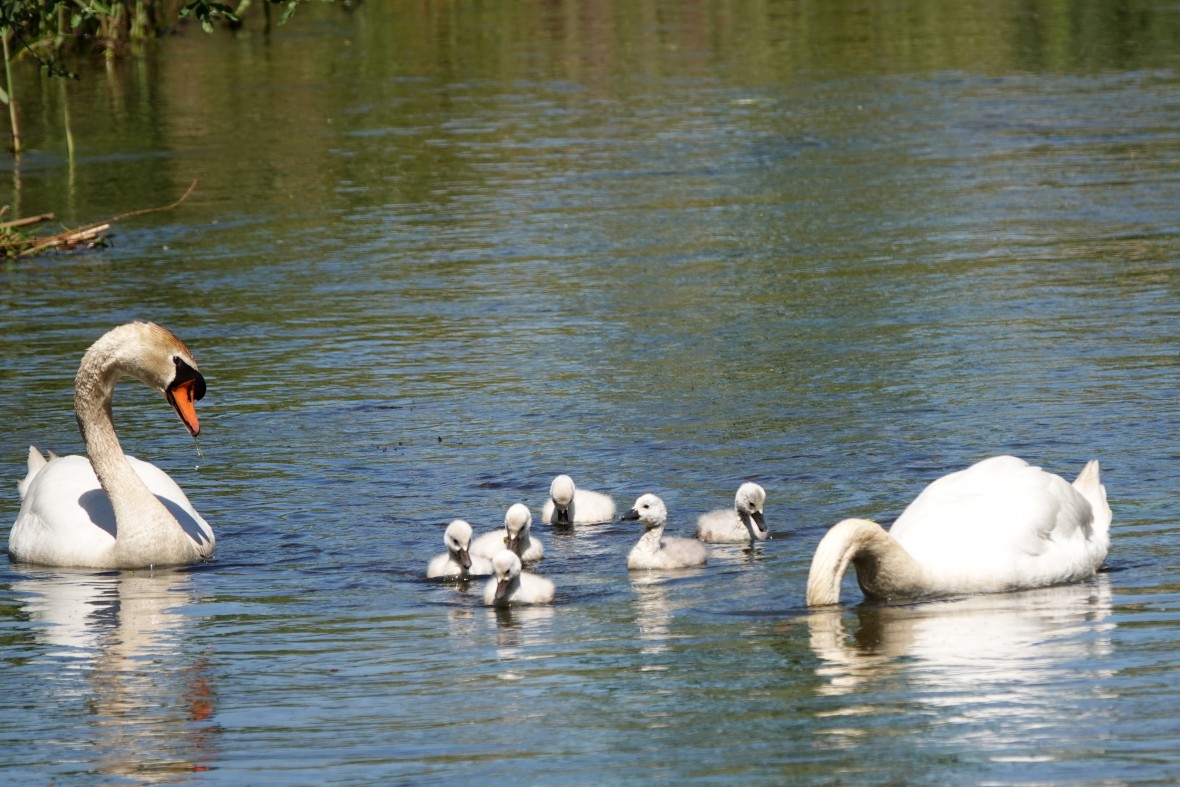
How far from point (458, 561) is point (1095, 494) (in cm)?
324

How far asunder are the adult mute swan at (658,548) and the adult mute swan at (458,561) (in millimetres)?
784

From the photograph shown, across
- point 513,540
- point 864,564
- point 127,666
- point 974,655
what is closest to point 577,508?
point 513,540

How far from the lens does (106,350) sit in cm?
1141

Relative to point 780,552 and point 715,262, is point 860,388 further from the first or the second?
point 715,262

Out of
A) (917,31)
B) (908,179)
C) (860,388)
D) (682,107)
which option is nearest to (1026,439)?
(860,388)

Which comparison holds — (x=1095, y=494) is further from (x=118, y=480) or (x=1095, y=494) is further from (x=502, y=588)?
(x=118, y=480)

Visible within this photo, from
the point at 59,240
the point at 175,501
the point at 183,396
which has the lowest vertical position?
the point at 175,501

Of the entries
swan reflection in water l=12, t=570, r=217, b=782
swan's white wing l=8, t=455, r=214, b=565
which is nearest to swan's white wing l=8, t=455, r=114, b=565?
swan's white wing l=8, t=455, r=214, b=565

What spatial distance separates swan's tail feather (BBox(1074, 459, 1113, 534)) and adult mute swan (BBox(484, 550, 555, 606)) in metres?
2.72

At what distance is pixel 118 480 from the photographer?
1123 centimetres

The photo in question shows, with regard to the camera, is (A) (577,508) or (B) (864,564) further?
(A) (577,508)

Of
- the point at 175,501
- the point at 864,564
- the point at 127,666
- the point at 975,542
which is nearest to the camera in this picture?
the point at 127,666

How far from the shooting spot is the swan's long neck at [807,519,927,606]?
30.2 feet

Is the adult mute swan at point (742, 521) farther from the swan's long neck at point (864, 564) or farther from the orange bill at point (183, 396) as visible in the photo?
the orange bill at point (183, 396)
